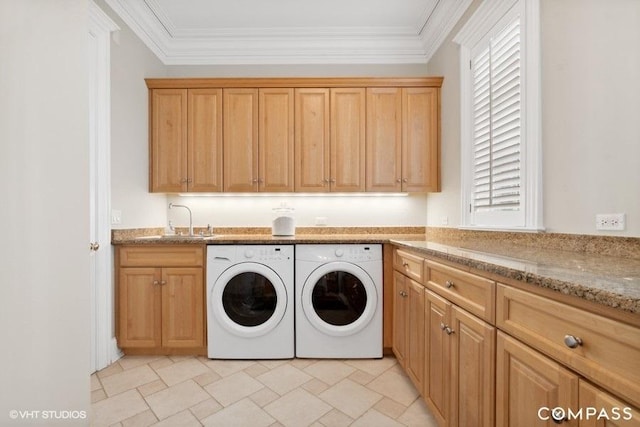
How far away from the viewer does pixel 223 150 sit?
8.50 feet

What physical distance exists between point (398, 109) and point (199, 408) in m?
2.70

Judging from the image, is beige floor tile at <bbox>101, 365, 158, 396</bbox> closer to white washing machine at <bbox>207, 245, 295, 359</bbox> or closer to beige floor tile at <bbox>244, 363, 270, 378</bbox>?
white washing machine at <bbox>207, 245, 295, 359</bbox>

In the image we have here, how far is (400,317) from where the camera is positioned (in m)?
1.97

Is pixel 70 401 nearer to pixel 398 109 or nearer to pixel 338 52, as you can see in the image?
pixel 398 109

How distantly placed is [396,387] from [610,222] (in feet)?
4.72

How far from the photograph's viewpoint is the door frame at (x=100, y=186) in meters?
1.97

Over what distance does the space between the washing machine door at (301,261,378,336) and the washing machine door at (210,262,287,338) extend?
8.7 inches

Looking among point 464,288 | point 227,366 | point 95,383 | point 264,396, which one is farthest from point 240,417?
point 464,288

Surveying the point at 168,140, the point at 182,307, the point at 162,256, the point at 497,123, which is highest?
the point at 168,140

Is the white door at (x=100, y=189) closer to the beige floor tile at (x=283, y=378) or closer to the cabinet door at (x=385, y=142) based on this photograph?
the beige floor tile at (x=283, y=378)

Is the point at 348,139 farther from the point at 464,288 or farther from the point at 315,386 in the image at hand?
the point at 315,386

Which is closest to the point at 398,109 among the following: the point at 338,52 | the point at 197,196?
the point at 338,52

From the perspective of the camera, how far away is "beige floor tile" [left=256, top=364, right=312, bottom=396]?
181cm

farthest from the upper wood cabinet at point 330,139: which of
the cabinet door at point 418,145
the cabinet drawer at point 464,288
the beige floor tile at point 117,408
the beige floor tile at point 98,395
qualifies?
the beige floor tile at point 98,395
